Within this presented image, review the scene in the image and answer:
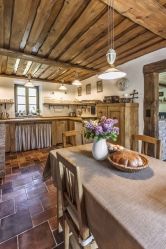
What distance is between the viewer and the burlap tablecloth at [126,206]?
2.15 feet

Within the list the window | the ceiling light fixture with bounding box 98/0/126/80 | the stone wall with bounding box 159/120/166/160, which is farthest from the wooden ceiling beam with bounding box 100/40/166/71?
the window

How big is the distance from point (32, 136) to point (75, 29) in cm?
337

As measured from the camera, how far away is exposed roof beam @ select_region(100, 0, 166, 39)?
1617 millimetres

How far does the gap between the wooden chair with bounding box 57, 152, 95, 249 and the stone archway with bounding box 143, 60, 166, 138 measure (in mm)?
2453

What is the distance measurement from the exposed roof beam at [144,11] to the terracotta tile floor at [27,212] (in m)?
2.56

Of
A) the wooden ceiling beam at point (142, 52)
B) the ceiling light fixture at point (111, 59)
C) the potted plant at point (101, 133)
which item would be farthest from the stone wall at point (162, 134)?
the potted plant at point (101, 133)

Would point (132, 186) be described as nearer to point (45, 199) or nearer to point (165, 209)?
point (165, 209)

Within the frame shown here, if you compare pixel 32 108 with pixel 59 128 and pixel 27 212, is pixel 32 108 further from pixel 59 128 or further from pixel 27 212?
pixel 27 212

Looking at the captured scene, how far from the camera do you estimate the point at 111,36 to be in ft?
7.91

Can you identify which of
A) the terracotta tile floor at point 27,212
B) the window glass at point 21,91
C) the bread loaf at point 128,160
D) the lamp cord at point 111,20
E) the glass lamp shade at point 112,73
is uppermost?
the lamp cord at point 111,20

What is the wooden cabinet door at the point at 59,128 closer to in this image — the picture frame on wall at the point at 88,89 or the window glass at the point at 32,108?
the window glass at the point at 32,108

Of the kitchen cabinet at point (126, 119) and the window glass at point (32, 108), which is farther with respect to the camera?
the window glass at point (32, 108)

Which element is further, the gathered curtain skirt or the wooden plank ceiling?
the gathered curtain skirt

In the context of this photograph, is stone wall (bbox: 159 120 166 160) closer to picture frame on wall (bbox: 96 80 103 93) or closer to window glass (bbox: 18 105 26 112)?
picture frame on wall (bbox: 96 80 103 93)
